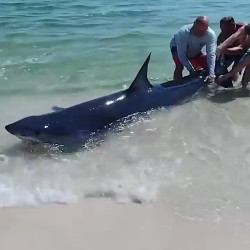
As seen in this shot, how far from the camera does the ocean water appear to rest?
447 centimetres

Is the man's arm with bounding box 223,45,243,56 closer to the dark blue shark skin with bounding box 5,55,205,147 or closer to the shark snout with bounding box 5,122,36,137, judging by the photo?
the dark blue shark skin with bounding box 5,55,205,147

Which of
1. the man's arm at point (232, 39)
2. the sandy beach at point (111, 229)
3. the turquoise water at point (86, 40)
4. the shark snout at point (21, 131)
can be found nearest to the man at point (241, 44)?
the man's arm at point (232, 39)

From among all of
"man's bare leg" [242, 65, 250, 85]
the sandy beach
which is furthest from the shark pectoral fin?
"man's bare leg" [242, 65, 250, 85]

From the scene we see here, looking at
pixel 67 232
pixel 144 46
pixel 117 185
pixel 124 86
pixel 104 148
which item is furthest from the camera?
pixel 144 46

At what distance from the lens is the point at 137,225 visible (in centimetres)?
392

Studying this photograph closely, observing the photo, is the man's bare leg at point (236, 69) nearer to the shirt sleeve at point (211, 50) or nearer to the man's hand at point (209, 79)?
the man's hand at point (209, 79)

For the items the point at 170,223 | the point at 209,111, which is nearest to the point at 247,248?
the point at 170,223

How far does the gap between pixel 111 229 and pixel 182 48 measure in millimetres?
3688

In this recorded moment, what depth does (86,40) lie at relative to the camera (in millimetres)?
11039

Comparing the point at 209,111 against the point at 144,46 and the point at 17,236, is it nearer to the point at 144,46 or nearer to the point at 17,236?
the point at 17,236

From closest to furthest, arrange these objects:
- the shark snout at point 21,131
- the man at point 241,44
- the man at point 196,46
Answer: the shark snout at point 21,131, the man at point 196,46, the man at point 241,44

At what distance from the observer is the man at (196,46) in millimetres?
6727

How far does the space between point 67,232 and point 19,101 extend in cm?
369

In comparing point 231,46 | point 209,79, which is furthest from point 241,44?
point 209,79
